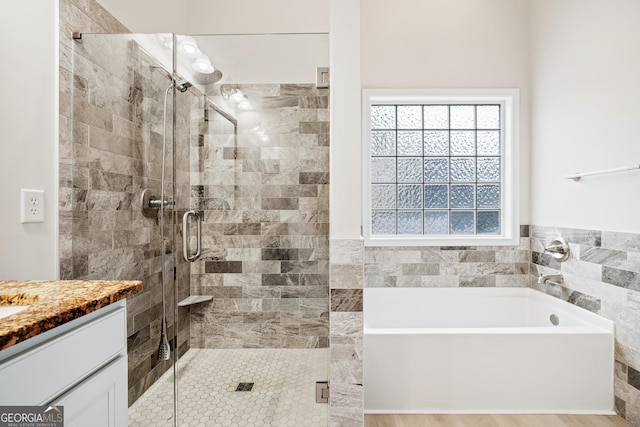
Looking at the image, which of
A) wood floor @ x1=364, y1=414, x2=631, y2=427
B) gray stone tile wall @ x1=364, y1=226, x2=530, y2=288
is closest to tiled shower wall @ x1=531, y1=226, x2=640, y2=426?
wood floor @ x1=364, y1=414, x2=631, y2=427

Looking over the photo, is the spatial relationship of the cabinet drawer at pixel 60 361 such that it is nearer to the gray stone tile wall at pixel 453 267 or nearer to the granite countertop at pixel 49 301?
the granite countertop at pixel 49 301

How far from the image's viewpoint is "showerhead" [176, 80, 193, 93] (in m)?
1.75

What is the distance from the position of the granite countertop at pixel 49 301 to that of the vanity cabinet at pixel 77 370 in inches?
1.8

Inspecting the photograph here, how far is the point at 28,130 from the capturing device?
134 cm

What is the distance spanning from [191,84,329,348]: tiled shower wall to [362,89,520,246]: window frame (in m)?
1.02

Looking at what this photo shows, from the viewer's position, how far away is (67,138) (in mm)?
1529

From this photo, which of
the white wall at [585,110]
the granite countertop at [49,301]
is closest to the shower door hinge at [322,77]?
the granite countertop at [49,301]

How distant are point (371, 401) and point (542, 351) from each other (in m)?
1.03

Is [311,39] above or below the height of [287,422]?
above

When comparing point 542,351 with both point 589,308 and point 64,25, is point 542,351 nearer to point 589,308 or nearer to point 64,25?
point 589,308

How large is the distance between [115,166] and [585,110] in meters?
2.80

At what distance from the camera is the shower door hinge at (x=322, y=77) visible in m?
1.77

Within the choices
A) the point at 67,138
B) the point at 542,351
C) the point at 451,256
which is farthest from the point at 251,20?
the point at 542,351

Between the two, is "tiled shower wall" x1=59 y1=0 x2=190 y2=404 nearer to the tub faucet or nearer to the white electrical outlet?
the white electrical outlet
